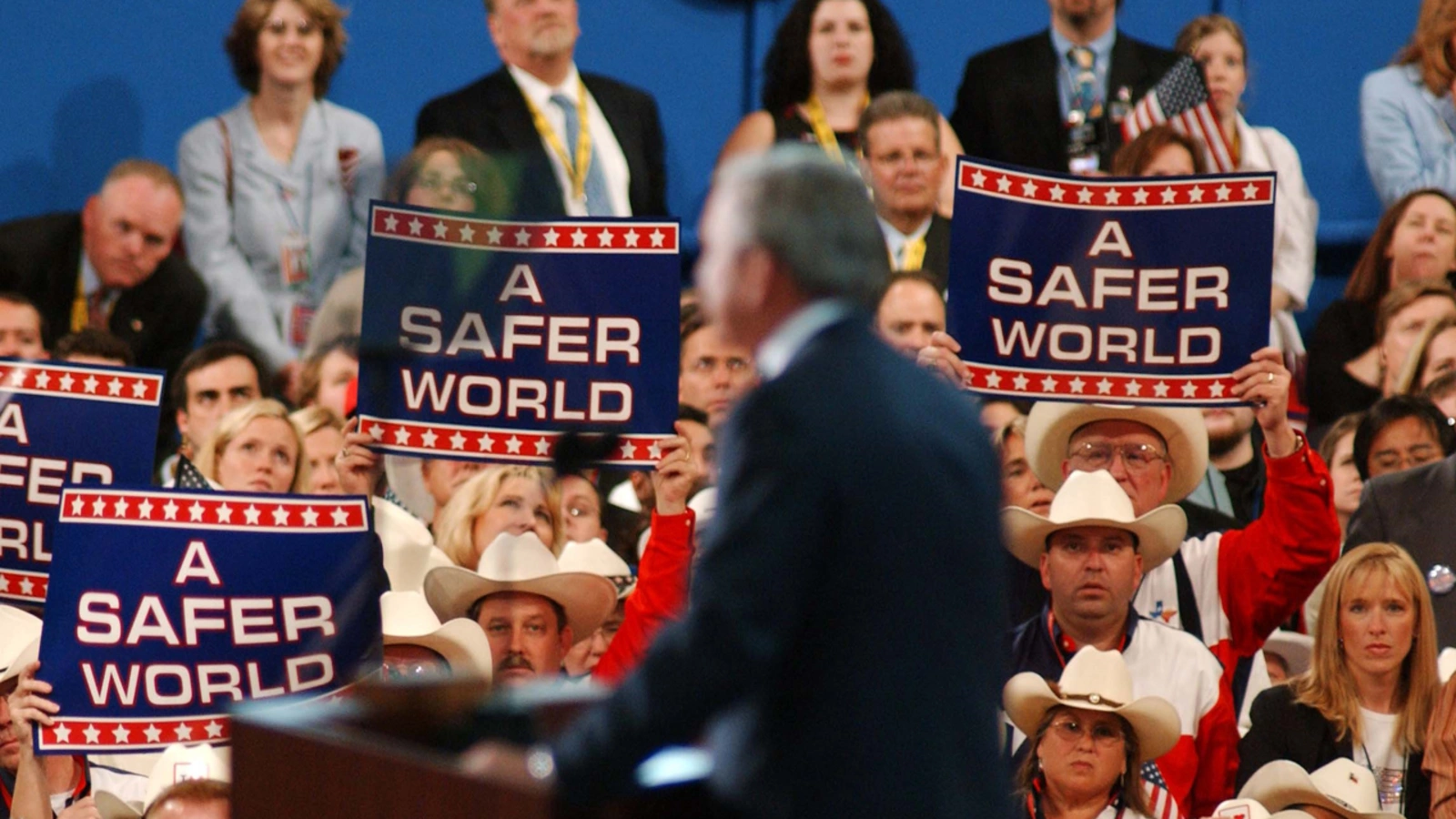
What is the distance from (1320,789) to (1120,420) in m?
1.31

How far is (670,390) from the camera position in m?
5.63

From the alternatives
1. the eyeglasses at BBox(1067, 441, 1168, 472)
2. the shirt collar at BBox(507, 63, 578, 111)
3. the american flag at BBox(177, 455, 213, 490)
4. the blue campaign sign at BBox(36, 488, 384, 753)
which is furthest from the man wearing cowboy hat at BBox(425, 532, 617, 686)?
the shirt collar at BBox(507, 63, 578, 111)

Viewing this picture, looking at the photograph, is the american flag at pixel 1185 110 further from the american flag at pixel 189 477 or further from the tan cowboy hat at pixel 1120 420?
the american flag at pixel 189 477

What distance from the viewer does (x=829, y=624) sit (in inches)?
100

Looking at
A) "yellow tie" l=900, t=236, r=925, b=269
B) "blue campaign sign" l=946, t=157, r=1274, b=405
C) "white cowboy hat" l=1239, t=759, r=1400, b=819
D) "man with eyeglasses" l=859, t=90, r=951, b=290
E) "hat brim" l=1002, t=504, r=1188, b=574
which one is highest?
Result: "man with eyeglasses" l=859, t=90, r=951, b=290

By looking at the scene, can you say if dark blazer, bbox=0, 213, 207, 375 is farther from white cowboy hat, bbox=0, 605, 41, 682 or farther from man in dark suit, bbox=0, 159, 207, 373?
white cowboy hat, bbox=0, 605, 41, 682

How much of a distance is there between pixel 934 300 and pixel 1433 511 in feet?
5.62

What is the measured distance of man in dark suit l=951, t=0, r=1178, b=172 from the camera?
875cm

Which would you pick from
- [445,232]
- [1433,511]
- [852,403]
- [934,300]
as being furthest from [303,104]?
[852,403]

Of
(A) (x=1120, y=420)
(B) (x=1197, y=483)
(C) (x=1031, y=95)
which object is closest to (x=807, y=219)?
(A) (x=1120, y=420)

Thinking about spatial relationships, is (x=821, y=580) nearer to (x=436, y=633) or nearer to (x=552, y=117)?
(x=436, y=633)

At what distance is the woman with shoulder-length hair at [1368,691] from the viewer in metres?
5.71

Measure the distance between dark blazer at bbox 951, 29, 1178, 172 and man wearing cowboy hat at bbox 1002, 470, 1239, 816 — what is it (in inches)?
122

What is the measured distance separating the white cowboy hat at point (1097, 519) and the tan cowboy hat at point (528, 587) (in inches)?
42.3
